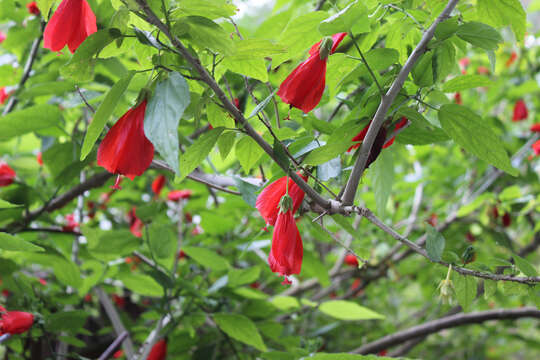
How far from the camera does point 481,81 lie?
1.88ft

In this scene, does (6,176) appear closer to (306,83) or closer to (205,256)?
(205,256)

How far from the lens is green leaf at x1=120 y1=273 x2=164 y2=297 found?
3.30 ft

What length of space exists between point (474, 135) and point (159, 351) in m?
0.83

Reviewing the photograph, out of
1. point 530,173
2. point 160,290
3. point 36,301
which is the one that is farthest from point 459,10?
point 530,173

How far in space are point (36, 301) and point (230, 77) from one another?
0.65m

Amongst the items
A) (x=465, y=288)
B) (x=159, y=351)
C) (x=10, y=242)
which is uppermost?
(x=10, y=242)

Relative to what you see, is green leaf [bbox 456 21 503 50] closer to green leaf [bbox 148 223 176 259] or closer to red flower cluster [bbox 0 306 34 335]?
green leaf [bbox 148 223 176 259]

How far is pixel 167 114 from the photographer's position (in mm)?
397

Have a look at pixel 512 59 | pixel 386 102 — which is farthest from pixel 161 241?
pixel 512 59

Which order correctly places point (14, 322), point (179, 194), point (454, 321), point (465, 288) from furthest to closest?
point (179, 194)
point (454, 321)
point (14, 322)
point (465, 288)

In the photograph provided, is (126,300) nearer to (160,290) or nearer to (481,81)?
(160,290)

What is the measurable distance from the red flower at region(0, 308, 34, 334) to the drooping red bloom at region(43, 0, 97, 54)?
501 millimetres

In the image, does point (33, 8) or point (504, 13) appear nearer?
point (504, 13)

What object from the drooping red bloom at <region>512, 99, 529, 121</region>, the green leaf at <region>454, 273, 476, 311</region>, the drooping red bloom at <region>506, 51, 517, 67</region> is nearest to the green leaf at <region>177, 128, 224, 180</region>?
the green leaf at <region>454, 273, 476, 311</region>
